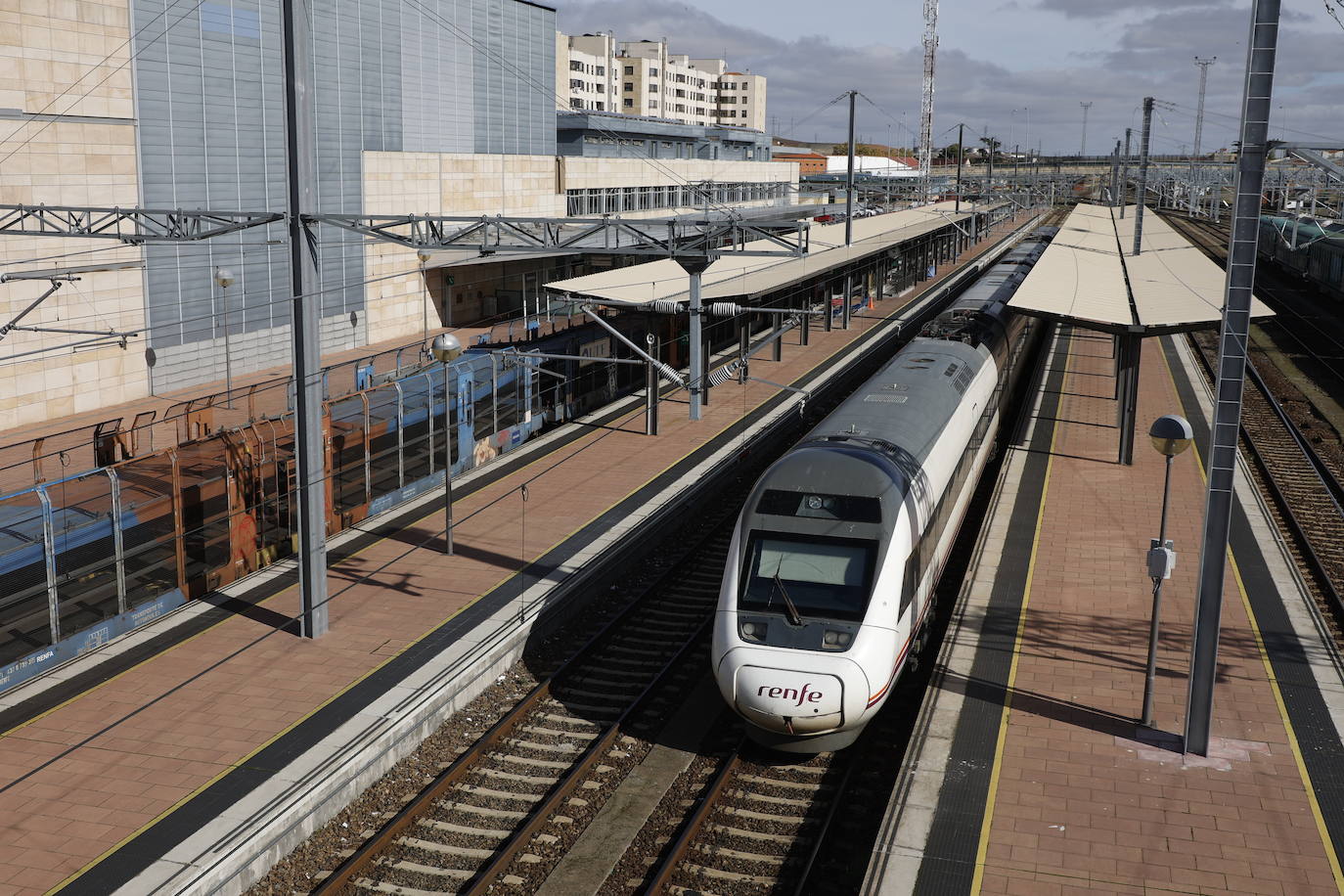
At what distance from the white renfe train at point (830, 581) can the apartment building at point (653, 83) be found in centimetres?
8478

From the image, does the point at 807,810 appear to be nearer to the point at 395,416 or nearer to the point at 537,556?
→ the point at 537,556

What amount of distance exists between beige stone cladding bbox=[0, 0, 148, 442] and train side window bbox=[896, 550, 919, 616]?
20909mm

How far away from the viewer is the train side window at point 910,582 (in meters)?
11.9

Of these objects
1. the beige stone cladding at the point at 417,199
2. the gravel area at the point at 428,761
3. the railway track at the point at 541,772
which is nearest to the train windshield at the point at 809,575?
the railway track at the point at 541,772

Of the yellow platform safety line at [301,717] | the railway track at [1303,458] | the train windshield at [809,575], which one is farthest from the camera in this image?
the railway track at [1303,458]

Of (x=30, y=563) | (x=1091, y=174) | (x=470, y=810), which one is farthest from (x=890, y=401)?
(x=1091, y=174)

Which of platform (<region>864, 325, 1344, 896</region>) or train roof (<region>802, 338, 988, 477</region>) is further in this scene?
train roof (<region>802, 338, 988, 477</region>)

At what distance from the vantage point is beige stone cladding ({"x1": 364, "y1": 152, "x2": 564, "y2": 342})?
38.5 m

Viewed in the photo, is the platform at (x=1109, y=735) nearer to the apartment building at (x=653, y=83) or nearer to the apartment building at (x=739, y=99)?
the apartment building at (x=653, y=83)

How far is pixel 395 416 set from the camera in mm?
21094

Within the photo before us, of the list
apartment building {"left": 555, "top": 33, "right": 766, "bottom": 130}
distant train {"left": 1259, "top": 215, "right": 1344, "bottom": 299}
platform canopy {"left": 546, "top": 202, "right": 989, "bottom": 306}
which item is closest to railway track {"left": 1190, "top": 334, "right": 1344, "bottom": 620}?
platform canopy {"left": 546, "top": 202, "right": 989, "bottom": 306}

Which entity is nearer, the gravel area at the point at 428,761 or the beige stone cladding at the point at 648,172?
the gravel area at the point at 428,761

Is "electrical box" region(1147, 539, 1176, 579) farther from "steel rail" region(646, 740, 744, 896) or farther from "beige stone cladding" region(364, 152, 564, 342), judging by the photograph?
"beige stone cladding" region(364, 152, 564, 342)

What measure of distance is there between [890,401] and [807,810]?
21.3 ft
